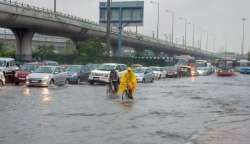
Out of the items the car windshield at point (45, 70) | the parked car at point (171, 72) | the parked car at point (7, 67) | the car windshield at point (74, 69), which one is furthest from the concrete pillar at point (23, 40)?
the car windshield at point (45, 70)

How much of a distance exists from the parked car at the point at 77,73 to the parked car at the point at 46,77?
410cm

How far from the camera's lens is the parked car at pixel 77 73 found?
140 feet

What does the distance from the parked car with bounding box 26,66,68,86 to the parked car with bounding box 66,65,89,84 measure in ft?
13.5

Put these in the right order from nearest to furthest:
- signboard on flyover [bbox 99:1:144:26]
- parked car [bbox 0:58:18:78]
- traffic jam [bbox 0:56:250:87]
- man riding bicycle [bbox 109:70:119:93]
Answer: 1. man riding bicycle [bbox 109:70:119:93]
2. traffic jam [bbox 0:56:250:87]
3. parked car [bbox 0:58:18:78]
4. signboard on flyover [bbox 99:1:144:26]

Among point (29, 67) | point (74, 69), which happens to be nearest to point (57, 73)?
point (29, 67)

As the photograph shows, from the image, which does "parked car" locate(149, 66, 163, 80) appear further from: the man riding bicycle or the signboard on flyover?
the man riding bicycle

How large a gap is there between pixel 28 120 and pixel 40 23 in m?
54.8

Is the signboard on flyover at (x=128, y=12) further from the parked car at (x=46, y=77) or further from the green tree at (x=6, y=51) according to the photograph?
the parked car at (x=46, y=77)

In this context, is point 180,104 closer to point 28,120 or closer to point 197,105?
point 197,105

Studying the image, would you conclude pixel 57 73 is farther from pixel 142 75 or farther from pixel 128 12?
pixel 128 12

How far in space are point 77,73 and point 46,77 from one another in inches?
343

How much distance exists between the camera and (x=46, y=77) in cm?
3500

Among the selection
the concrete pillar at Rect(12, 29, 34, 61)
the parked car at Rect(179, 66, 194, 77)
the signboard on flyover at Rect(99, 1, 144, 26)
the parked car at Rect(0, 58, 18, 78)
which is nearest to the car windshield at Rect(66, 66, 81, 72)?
the parked car at Rect(0, 58, 18, 78)

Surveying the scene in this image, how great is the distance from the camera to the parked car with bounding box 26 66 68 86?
3475cm
